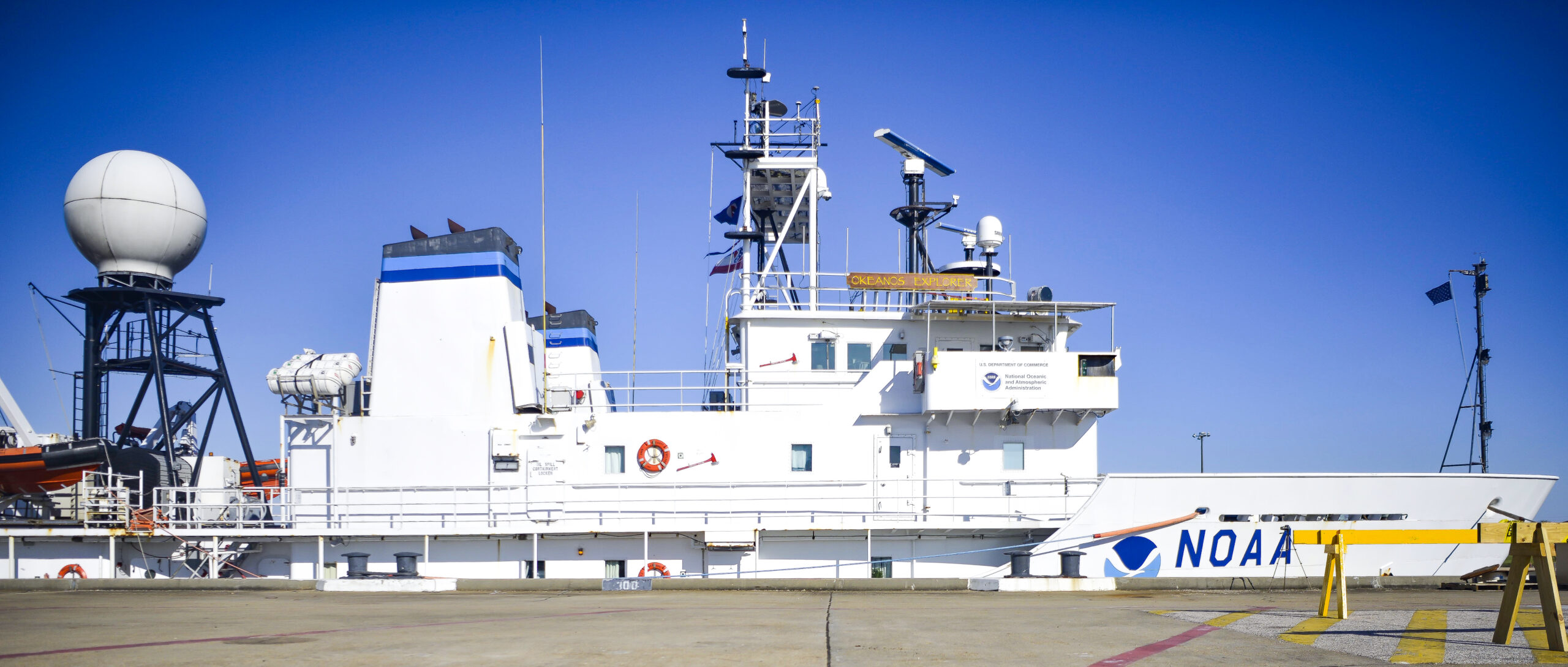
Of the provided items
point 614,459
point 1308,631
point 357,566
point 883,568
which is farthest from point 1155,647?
point 357,566

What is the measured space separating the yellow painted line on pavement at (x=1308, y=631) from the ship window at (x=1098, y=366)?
7927 millimetres

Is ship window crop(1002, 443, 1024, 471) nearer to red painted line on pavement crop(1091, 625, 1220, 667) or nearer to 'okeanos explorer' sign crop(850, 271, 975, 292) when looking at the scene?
'okeanos explorer' sign crop(850, 271, 975, 292)

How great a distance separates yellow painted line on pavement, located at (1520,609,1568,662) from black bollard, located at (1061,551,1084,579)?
5.73m

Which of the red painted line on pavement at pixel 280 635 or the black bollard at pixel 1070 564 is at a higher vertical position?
the red painted line on pavement at pixel 280 635

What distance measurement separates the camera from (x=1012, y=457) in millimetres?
18141

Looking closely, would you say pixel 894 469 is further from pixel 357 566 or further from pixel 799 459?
pixel 357 566

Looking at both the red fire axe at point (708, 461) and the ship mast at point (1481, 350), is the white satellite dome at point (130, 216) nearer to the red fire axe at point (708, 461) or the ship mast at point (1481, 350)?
the red fire axe at point (708, 461)

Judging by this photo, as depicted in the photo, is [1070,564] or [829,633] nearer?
[829,633]

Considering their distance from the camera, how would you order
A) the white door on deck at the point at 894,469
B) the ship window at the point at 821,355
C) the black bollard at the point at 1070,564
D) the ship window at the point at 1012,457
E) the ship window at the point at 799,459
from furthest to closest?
the ship window at the point at 821,355
the ship window at the point at 1012,457
the ship window at the point at 799,459
the white door on deck at the point at 894,469
the black bollard at the point at 1070,564

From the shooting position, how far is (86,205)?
851 inches

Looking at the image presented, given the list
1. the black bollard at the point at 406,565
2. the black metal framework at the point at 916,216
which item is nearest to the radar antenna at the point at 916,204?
the black metal framework at the point at 916,216

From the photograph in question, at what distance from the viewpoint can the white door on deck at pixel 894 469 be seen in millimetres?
17609

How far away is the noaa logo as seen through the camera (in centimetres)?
1595

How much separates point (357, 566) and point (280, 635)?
7.58m
